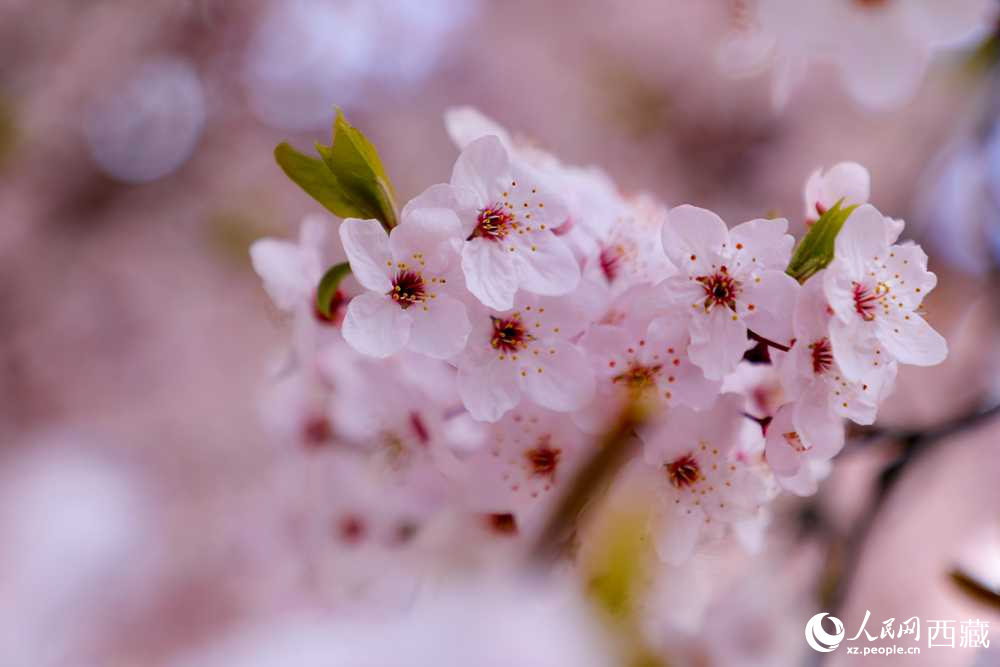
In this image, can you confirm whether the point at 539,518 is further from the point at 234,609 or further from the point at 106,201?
the point at 106,201

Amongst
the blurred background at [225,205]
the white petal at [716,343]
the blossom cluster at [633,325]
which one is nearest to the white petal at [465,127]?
the blossom cluster at [633,325]

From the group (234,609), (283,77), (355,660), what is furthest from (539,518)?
(283,77)

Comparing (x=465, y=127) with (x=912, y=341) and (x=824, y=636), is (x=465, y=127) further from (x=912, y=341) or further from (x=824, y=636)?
(x=824, y=636)

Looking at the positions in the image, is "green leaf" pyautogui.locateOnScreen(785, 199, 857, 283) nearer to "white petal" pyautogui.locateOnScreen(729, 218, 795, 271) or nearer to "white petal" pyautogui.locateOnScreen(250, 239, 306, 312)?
"white petal" pyautogui.locateOnScreen(729, 218, 795, 271)

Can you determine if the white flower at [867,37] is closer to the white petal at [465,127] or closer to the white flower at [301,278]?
the white petal at [465,127]

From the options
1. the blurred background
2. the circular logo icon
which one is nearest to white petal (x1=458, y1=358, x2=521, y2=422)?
the circular logo icon
